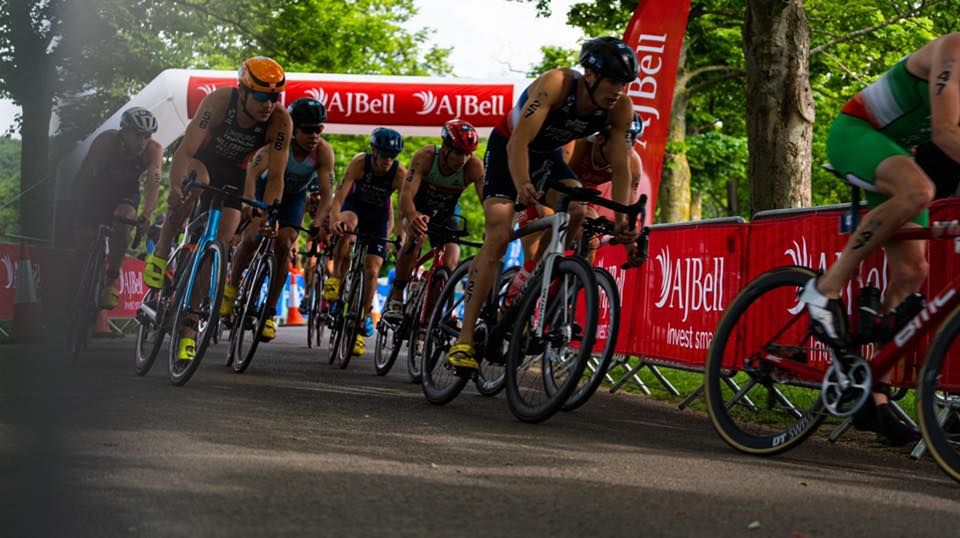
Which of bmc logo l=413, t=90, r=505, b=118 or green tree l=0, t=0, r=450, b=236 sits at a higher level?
Result: bmc logo l=413, t=90, r=505, b=118

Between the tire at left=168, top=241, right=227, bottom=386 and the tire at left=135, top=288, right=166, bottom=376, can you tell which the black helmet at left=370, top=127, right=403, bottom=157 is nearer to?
the tire at left=135, top=288, right=166, bottom=376

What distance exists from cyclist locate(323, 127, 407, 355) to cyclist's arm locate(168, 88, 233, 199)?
252 centimetres

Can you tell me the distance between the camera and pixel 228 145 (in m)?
8.55

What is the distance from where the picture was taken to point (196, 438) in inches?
203

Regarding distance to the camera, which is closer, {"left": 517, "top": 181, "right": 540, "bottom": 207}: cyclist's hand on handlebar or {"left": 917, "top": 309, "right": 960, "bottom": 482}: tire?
{"left": 917, "top": 309, "right": 960, "bottom": 482}: tire

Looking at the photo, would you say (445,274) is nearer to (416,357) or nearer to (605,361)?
(416,357)

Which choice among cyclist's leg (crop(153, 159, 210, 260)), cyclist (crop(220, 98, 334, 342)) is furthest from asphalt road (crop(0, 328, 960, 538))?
cyclist (crop(220, 98, 334, 342))

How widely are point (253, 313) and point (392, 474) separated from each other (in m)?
5.26

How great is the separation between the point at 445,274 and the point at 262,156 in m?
1.65

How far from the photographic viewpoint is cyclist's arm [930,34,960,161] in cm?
475

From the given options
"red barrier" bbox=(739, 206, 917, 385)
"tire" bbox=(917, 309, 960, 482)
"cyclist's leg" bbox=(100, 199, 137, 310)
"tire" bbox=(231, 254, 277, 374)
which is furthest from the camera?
"tire" bbox=(231, 254, 277, 374)

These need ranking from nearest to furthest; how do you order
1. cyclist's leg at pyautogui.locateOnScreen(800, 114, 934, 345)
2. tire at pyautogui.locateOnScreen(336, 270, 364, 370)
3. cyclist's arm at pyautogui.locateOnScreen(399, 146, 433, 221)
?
1. cyclist's leg at pyautogui.locateOnScreen(800, 114, 934, 345)
2. cyclist's arm at pyautogui.locateOnScreen(399, 146, 433, 221)
3. tire at pyautogui.locateOnScreen(336, 270, 364, 370)

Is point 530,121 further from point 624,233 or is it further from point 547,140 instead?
point 624,233

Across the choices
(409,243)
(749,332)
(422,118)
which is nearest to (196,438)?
(749,332)
